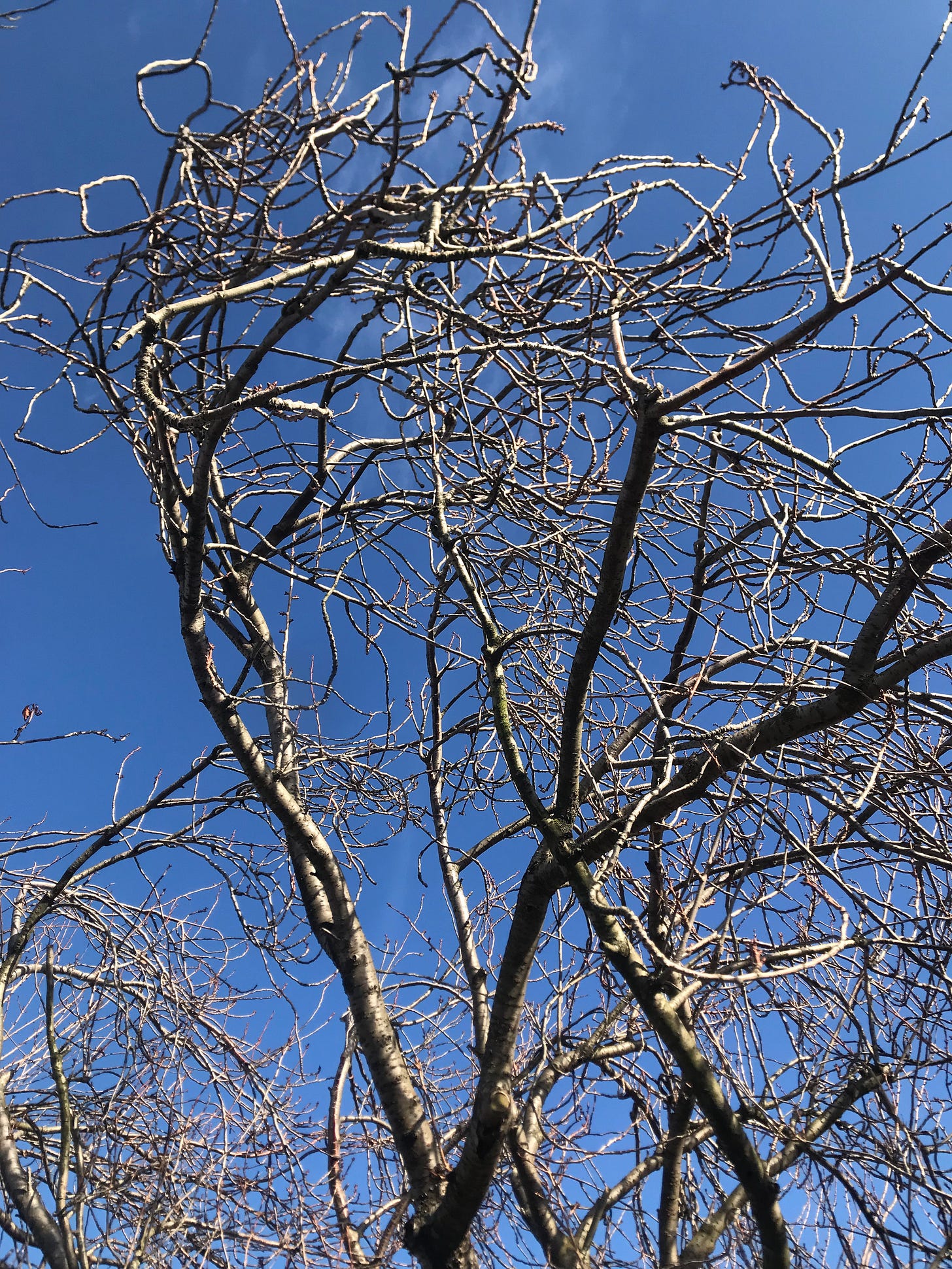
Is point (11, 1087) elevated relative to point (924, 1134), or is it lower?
lower

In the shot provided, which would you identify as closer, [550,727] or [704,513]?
[550,727]

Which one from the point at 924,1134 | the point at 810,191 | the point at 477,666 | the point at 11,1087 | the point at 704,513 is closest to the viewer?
the point at 810,191

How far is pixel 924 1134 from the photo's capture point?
3475 mm

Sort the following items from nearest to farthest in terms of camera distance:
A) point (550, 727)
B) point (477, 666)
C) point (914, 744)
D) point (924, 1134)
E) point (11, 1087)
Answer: point (914, 744)
point (924, 1134)
point (550, 727)
point (477, 666)
point (11, 1087)

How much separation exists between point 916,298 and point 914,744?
4.65ft

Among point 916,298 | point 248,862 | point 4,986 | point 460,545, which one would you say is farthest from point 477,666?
point 4,986

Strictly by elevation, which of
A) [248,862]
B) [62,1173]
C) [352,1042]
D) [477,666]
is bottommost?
[62,1173]

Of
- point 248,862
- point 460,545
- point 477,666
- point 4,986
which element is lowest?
point 4,986

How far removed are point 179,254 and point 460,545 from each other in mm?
1421

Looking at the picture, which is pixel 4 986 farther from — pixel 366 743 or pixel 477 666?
pixel 477 666

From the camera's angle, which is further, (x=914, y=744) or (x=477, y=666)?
(x=477, y=666)

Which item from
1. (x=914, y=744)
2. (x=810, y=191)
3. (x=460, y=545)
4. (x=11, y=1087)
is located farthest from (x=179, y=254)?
(x=11, y=1087)

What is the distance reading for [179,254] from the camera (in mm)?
3078

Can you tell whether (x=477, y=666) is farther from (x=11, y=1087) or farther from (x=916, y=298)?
(x=11, y=1087)
